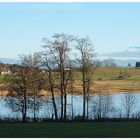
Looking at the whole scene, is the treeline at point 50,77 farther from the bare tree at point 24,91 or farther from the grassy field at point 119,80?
the grassy field at point 119,80

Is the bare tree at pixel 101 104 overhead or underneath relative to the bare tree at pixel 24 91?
underneath

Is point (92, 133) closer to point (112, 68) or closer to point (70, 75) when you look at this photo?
point (70, 75)

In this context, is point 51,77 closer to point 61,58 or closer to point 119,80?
point 61,58

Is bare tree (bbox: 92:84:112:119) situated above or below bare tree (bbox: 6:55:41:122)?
below

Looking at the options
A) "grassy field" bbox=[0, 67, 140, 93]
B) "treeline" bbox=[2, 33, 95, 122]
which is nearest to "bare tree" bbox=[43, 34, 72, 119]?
"treeline" bbox=[2, 33, 95, 122]

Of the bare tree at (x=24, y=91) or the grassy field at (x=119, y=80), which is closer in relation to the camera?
the bare tree at (x=24, y=91)

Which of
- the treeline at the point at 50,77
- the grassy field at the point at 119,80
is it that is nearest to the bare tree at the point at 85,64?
the treeline at the point at 50,77

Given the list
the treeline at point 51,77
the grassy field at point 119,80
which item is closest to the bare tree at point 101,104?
the treeline at point 51,77

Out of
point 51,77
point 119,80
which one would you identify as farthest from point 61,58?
point 119,80

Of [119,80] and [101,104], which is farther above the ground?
[119,80]

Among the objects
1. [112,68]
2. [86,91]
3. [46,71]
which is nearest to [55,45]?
[46,71]

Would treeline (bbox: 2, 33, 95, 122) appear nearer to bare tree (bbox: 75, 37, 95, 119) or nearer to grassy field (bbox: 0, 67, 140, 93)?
bare tree (bbox: 75, 37, 95, 119)

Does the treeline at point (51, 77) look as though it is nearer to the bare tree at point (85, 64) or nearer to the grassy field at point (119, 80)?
the bare tree at point (85, 64)

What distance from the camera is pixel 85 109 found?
42.8 m
